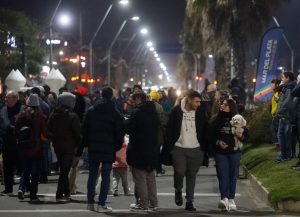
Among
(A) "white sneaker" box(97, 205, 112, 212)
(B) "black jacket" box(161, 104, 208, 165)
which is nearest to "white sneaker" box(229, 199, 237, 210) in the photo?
(B) "black jacket" box(161, 104, 208, 165)

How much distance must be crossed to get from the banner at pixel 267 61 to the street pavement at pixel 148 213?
8.69m

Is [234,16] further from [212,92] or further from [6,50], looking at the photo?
[6,50]

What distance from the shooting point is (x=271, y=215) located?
11.3 m

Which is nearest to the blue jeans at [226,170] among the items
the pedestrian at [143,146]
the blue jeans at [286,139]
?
the pedestrian at [143,146]

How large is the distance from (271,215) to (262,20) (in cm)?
2130

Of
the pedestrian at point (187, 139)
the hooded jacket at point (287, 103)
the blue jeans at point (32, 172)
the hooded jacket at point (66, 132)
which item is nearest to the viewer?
the pedestrian at point (187, 139)

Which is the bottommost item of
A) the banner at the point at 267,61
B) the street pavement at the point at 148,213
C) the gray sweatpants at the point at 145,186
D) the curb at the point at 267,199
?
the street pavement at the point at 148,213

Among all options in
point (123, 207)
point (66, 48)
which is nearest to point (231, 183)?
point (123, 207)

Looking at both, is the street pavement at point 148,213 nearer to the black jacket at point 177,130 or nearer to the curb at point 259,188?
the curb at point 259,188

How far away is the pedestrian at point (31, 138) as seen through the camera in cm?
1302

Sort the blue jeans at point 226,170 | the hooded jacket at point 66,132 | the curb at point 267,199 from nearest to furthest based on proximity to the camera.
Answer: the curb at point 267,199
the blue jeans at point 226,170
the hooded jacket at point 66,132

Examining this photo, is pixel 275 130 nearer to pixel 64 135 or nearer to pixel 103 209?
pixel 64 135

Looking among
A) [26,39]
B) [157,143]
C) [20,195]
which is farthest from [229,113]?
[26,39]

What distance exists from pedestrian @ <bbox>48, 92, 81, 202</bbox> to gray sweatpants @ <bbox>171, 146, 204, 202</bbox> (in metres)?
1.82
